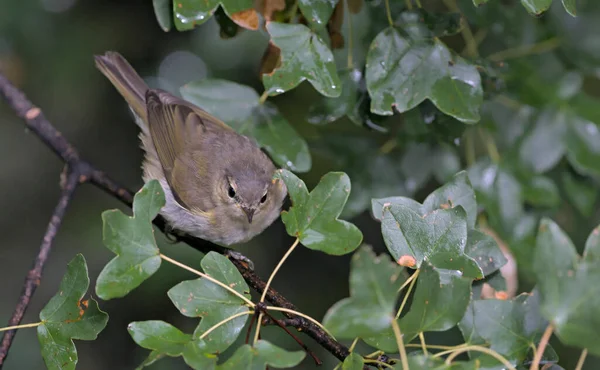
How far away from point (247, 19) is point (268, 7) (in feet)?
0.49

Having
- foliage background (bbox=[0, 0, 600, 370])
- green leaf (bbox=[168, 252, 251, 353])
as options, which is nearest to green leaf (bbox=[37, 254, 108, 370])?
green leaf (bbox=[168, 252, 251, 353])

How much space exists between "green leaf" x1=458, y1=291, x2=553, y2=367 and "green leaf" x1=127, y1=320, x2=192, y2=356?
81cm

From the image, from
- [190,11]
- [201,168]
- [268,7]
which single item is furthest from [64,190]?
[268,7]

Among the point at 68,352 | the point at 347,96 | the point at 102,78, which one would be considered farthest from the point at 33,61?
the point at 68,352

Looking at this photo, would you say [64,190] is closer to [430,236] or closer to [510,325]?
[430,236]

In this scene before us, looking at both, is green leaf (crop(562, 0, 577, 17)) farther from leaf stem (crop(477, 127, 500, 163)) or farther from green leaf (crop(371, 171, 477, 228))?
leaf stem (crop(477, 127, 500, 163))

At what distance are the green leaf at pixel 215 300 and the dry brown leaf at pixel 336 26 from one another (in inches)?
47.2

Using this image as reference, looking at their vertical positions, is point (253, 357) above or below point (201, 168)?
above

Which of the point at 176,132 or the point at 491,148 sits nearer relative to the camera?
the point at 491,148

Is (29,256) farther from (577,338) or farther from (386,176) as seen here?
(577,338)

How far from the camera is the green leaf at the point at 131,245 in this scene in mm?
1879

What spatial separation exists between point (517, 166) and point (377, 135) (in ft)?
3.10

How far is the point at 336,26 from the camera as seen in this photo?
274 centimetres

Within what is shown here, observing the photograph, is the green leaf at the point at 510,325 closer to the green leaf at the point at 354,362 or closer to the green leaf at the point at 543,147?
the green leaf at the point at 354,362
